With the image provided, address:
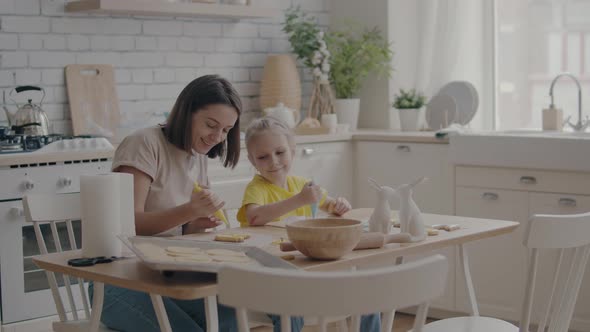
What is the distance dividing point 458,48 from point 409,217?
3030 mm

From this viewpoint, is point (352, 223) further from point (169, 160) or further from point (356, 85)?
point (356, 85)

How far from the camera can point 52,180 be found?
3791 mm

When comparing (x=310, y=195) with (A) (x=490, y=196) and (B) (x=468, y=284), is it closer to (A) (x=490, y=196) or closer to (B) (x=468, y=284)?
(B) (x=468, y=284)

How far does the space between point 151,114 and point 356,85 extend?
1.29m

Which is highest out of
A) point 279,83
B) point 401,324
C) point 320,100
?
point 279,83

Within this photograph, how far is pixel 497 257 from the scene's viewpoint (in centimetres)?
424

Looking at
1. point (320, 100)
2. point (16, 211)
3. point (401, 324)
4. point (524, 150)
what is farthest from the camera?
point (320, 100)

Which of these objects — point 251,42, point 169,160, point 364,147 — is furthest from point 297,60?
point 169,160

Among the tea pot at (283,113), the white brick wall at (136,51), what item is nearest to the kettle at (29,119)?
the white brick wall at (136,51)

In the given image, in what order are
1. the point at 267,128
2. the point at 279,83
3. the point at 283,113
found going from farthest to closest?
the point at 279,83 → the point at 283,113 → the point at 267,128

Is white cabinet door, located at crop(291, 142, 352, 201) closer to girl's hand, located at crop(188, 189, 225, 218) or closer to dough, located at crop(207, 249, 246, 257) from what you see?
girl's hand, located at crop(188, 189, 225, 218)

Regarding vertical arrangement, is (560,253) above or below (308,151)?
below

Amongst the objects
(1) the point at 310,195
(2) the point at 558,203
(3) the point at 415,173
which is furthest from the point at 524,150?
(1) the point at 310,195

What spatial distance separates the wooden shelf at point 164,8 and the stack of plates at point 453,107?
3.54 ft
